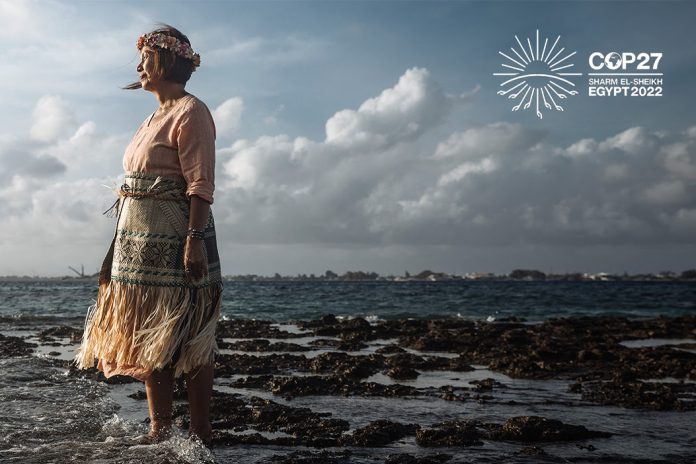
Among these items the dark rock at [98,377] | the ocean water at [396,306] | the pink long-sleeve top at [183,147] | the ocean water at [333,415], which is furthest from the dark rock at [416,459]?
the ocean water at [396,306]

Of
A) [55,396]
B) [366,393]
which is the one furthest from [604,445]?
[55,396]

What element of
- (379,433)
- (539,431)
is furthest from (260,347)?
(539,431)

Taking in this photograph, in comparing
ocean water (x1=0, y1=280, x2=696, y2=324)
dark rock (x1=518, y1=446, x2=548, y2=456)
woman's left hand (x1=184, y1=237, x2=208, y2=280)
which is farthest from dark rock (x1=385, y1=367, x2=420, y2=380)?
ocean water (x1=0, y1=280, x2=696, y2=324)

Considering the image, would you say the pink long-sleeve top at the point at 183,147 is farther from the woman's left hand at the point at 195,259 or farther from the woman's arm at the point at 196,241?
the woman's left hand at the point at 195,259

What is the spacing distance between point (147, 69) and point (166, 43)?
0.69 feet

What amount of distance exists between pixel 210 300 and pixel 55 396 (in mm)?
3538

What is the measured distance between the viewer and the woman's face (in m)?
3.75

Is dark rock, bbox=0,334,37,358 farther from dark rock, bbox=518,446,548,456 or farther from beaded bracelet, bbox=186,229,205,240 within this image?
dark rock, bbox=518,446,548,456

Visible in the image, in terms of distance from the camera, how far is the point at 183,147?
352 centimetres

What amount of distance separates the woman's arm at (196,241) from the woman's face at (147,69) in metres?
0.88

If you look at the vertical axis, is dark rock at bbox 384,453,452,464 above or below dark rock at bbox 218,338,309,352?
above

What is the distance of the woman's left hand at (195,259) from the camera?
3.47m

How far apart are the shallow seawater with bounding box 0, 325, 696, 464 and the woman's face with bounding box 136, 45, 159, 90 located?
2.22 metres

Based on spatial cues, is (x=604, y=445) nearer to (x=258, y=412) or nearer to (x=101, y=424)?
(x=258, y=412)
